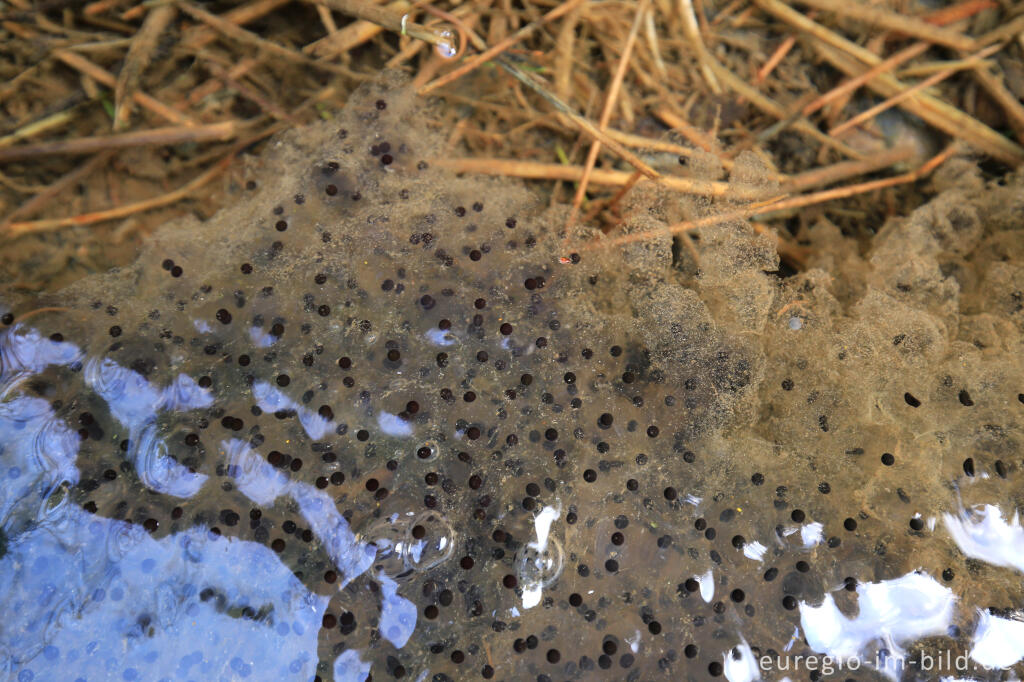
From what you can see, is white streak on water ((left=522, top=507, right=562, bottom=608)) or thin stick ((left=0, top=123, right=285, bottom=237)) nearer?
white streak on water ((left=522, top=507, right=562, bottom=608))

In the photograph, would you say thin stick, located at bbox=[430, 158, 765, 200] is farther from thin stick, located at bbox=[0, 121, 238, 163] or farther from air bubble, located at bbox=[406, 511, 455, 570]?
air bubble, located at bbox=[406, 511, 455, 570]

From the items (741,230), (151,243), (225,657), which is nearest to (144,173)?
(151,243)

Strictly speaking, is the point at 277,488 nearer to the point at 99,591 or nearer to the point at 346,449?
the point at 346,449

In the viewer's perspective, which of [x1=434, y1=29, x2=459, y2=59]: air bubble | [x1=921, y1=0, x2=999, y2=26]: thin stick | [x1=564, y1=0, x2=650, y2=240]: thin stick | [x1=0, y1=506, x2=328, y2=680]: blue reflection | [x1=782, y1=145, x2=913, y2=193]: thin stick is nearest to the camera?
[x1=0, y1=506, x2=328, y2=680]: blue reflection

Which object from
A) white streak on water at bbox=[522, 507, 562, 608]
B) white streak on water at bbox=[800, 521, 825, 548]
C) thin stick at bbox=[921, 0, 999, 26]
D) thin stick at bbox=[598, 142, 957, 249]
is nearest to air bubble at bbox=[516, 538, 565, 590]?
white streak on water at bbox=[522, 507, 562, 608]

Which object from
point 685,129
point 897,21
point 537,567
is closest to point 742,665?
point 537,567

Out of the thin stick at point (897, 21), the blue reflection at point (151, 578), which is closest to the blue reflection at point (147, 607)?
the blue reflection at point (151, 578)

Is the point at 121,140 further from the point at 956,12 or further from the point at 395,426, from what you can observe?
the point at 956,12
